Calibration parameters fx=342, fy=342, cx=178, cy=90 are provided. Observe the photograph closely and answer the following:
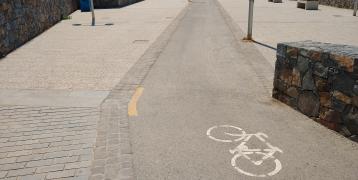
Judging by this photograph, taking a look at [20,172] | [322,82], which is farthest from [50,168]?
[322,82]

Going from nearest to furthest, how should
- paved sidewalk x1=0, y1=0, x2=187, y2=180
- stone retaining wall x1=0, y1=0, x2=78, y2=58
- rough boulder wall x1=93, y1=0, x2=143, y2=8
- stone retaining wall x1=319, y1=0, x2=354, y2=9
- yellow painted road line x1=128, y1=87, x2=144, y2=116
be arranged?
paved sidewalk x1=0, y1=0, x2=187, y2=180, yellow painted road line x1=128, y1=87, x2=144, y2=116, stone retaining wall x1=0, y1=0, x2=78, y2=58, rough boulder wall x1=93, y1=0, x2=143, y2=8, stone retaining wall x1=319, y1=0, x2=354, y2=9

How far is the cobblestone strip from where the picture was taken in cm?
514

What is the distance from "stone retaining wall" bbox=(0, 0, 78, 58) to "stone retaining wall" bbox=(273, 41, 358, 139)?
10.3m

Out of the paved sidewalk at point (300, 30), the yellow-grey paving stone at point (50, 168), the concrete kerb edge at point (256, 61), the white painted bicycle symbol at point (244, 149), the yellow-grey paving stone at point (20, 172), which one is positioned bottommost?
the yellow-grey paving stone at point (20, 172)

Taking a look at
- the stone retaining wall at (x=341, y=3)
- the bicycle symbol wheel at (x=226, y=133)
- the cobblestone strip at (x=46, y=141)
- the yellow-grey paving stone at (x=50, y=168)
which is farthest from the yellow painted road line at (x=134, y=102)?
the stone retaining wall at (x=341, y=3)

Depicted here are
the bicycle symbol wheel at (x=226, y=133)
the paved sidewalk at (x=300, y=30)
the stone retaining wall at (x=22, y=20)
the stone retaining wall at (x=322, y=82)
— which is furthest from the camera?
the paved sidewalk at (x=300, y=30)

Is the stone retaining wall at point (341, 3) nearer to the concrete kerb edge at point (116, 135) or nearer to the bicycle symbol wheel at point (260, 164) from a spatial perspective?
the concrete kerb edge at point (116, 135)

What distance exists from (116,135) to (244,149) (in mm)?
2316

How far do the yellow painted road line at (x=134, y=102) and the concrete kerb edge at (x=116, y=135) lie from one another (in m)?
0.09

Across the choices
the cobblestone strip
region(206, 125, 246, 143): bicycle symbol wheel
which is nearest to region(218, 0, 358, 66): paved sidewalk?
region(206, 125, 246, 143): bicycle symbol wheel

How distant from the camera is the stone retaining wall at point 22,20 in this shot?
1310 cm

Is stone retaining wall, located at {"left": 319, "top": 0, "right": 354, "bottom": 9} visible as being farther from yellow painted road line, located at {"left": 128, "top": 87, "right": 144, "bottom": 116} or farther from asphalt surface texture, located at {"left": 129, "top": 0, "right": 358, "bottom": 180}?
yellow painted road line, located at {"left": 128, "top": 87, "right": 144, "bottom": 116}

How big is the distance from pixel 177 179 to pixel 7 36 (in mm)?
11160

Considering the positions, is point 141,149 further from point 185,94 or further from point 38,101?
point 38,101
